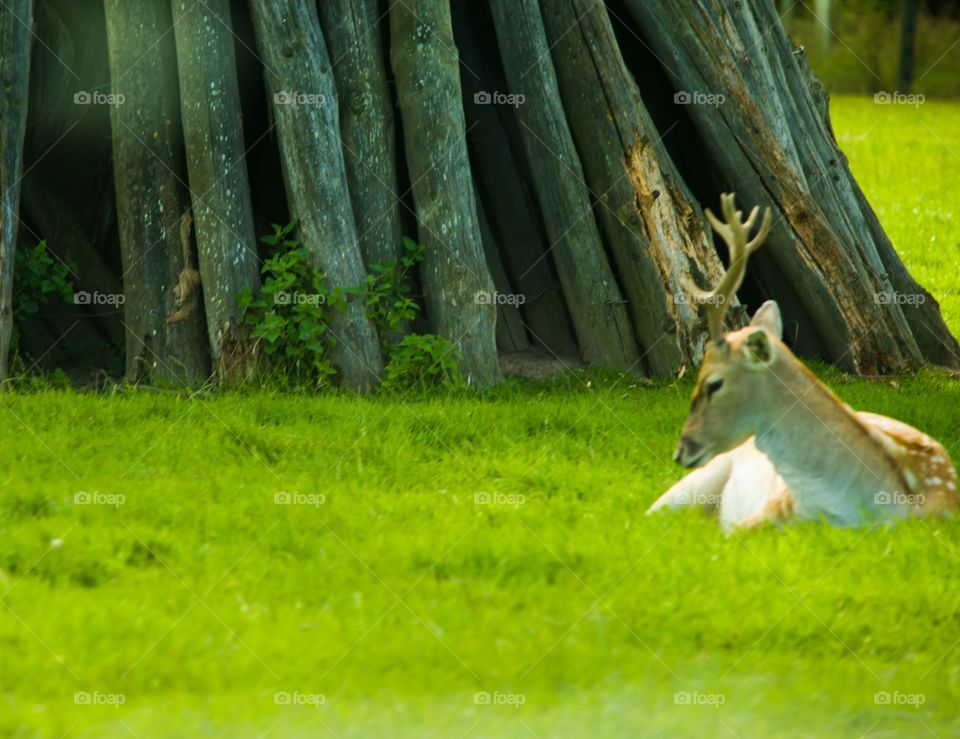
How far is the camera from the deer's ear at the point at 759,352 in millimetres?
6309

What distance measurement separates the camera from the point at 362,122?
930 cm

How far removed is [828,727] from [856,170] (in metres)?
15.9

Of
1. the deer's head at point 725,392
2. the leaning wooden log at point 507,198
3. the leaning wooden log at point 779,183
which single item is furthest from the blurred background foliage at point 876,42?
the deer's head at point 725,392

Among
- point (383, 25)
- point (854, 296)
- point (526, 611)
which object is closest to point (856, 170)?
point (854, 296)

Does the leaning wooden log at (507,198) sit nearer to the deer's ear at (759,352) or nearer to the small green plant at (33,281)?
the small green plant at (33,281)

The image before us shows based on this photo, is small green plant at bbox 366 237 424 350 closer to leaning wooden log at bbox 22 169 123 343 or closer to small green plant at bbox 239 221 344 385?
small green plant at bbox 239 221 344 385

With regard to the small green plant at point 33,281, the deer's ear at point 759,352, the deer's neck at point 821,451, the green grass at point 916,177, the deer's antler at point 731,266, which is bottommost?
the green grass at point 916,177

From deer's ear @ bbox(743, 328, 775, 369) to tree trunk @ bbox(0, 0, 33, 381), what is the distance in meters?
4.69

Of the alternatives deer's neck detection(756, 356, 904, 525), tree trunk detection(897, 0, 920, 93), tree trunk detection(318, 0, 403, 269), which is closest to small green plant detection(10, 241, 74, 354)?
tree trunk detection(318, 0, 403, 269)

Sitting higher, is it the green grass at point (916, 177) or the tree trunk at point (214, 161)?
the tree trunk at point (214, 161)

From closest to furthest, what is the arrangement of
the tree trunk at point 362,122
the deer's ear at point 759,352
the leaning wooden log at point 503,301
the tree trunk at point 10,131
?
the deer's ear at point 759,352 < the tree trunk at point 10,131 < the tree trunk at point 362,122 < the leaning wooden log at point 503,301

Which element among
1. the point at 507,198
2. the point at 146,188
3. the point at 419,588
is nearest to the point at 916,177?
the point at 507,198

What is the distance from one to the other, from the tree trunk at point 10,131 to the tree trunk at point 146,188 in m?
0.60

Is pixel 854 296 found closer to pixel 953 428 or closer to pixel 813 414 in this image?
pixel 953 428
